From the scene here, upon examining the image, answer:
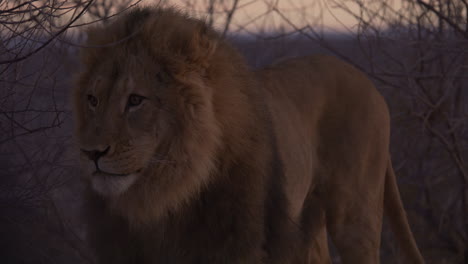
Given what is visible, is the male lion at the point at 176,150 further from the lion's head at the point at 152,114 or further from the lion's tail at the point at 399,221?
the lion's tail at the point at 399,221

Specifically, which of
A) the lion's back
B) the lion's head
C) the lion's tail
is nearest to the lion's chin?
the lion's head

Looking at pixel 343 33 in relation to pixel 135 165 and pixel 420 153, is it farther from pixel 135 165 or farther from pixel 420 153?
pixel 135 165

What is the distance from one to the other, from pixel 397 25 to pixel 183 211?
10.7 feet

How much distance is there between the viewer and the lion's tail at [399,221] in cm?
438

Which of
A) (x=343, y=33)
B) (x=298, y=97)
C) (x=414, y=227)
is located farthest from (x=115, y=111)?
(x=414, y=227)

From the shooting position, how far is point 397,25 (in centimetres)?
549

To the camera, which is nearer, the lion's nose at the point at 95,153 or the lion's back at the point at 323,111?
the lion's nose at the point at 95,153

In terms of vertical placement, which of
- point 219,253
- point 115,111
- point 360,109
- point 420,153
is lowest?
point 420,153

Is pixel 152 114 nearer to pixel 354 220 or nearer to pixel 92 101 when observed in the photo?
pixel 92 101

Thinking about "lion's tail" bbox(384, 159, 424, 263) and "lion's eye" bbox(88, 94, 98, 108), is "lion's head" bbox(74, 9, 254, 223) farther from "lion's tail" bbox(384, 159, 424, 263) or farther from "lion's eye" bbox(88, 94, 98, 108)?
"lion's tail" bbox(384, 159, 424, 263)

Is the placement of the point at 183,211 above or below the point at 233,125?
below

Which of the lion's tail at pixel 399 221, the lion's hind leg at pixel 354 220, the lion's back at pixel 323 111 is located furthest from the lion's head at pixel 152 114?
the lion's tail at pixel 399 221

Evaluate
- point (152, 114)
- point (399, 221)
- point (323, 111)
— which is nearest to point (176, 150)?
point (152, 114)

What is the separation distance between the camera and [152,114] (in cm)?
269
